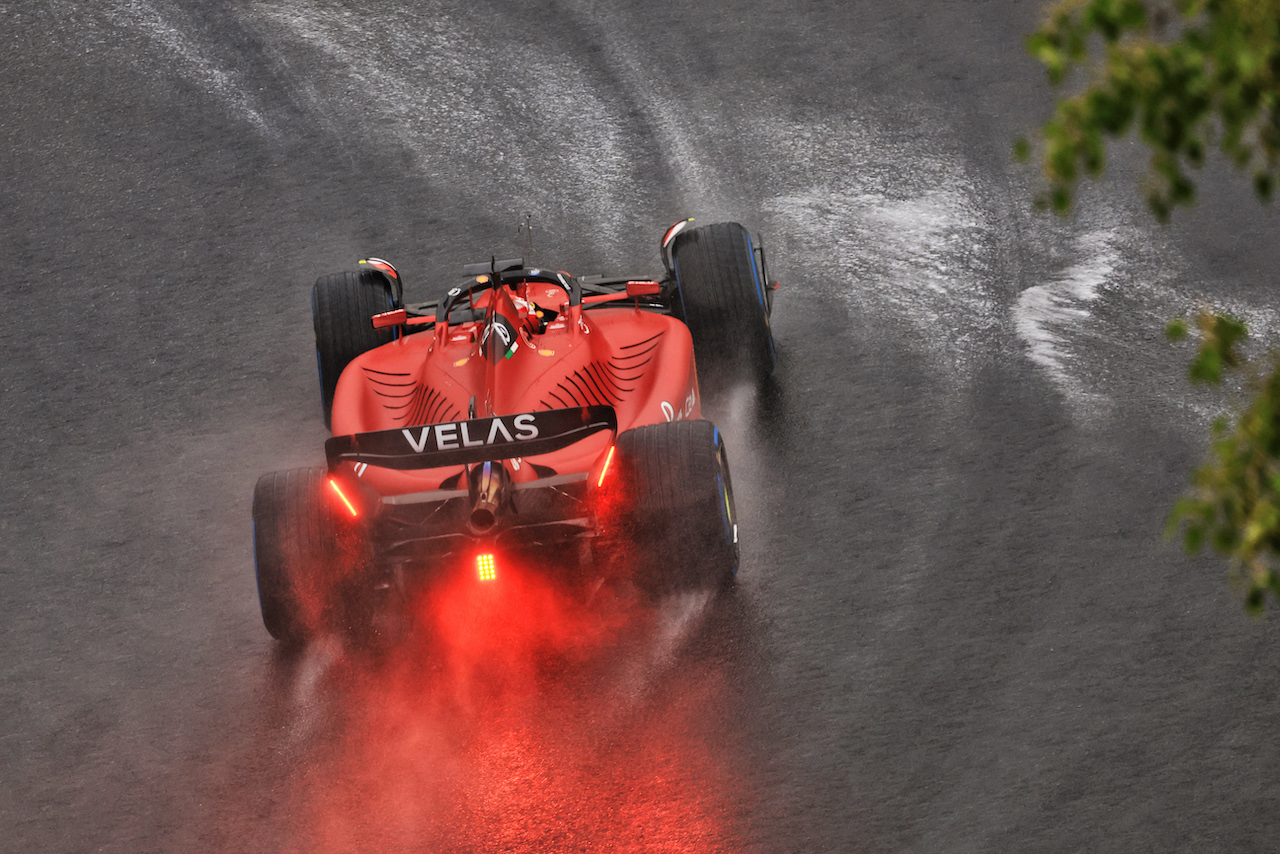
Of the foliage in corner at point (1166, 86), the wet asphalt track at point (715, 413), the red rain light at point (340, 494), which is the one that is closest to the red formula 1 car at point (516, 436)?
the red rain light at point (340, 494)

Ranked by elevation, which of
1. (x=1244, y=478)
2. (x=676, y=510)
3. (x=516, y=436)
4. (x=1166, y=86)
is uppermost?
(x=1166, y=86)

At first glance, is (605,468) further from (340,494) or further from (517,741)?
(517,741)

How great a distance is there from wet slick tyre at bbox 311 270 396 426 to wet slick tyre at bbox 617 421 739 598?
110 inches

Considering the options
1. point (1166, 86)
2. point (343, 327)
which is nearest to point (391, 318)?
point (343, 327)

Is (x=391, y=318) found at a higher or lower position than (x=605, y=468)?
higher

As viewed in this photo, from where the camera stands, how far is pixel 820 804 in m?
6.91

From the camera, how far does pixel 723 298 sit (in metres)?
9.38

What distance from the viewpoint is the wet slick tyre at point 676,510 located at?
23.8ft

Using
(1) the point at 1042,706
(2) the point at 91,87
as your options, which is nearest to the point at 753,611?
(1) the point at 1042,706

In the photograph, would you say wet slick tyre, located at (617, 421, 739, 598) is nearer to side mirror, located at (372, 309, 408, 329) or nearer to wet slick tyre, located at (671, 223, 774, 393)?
wet slick tyre, located at (671, 223, 774, 393)

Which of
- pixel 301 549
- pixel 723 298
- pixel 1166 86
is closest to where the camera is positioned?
pixel 1166 86

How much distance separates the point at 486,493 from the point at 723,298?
2.77 meters

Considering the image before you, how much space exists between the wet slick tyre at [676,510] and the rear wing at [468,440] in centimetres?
31

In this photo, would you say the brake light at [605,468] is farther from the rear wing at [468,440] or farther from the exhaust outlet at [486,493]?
the exhaust outlet at [486,493]
